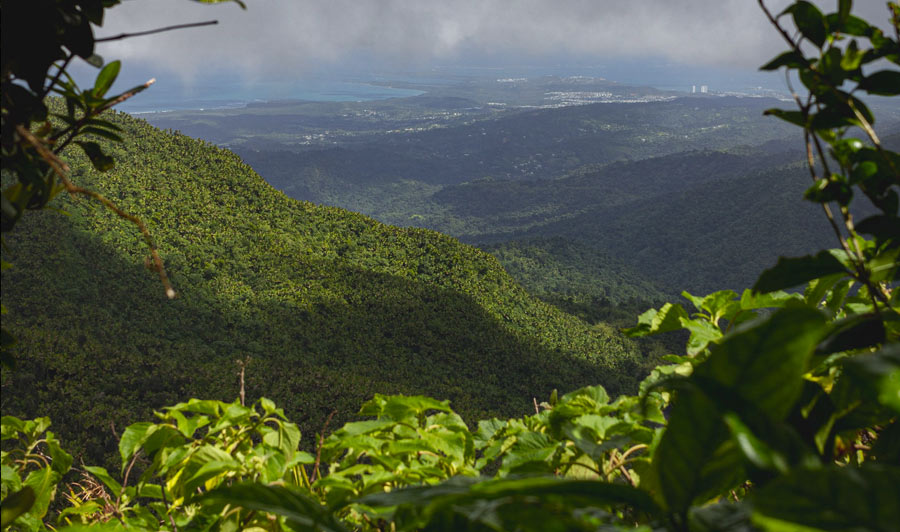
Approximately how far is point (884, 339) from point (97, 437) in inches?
192

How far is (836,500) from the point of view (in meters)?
0.21

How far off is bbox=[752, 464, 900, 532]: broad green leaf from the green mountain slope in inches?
187

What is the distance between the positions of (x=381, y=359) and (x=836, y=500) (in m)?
8.03

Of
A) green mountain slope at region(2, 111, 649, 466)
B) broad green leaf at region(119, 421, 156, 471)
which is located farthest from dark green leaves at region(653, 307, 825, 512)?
green mountain slope at region(2, 111, 649, 466)

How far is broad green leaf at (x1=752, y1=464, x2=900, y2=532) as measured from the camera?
0.66 ft

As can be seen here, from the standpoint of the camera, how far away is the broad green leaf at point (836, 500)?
0.20 m

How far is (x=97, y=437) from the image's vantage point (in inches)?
160

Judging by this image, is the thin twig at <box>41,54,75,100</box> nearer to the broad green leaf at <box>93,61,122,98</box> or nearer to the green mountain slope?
the broad green leaf at <box>93,61,122,98</box>

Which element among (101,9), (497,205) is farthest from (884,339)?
(497,205)

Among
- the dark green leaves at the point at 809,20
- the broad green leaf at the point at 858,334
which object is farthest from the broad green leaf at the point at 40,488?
the dark green leaves at the point at 809,20

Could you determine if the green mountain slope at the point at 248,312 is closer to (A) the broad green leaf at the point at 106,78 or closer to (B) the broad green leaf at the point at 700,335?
(A) the broad green leaf at the point at 106,78

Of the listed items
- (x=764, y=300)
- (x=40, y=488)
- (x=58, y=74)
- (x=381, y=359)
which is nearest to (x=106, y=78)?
(x=58, y=74)

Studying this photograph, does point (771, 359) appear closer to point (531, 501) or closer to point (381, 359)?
point (531, 501)

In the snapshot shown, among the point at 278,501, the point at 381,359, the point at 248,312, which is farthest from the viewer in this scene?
the point at 248,312
